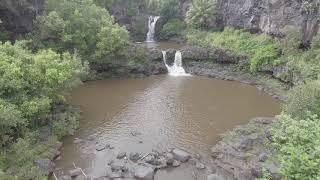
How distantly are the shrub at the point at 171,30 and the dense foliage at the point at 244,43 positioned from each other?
4.08 meters

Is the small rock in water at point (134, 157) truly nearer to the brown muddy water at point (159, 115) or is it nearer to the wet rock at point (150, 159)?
the wet rock at point (150, 159)

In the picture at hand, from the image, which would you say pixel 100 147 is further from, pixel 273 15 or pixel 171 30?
pixel 171 30

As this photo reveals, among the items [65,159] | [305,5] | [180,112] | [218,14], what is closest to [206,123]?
[180,112]

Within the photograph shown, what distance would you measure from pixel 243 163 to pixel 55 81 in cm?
1523

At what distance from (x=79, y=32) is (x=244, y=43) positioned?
21937 mm

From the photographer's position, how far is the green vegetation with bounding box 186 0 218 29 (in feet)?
184

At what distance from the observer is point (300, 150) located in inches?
571

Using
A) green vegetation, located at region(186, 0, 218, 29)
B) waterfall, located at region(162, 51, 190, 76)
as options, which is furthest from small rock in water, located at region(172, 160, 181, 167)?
green vegetation, located at region(186, 0, 218, 29)

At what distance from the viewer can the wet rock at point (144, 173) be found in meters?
23.5

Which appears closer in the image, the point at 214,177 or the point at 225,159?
the point at 214,177

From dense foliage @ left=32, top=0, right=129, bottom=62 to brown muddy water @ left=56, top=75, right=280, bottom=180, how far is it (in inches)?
167

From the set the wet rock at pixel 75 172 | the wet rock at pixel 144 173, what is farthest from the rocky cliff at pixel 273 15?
the wet rock at pixel 75 172

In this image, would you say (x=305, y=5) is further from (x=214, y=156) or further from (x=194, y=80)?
(x=214, y=156)

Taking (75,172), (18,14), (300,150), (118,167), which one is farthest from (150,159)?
(18,14)
